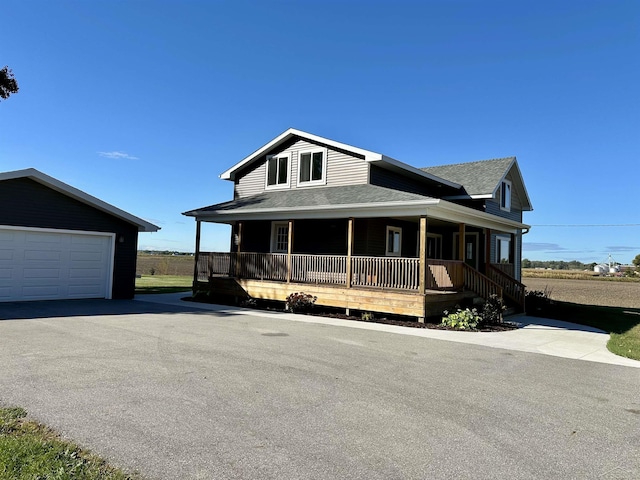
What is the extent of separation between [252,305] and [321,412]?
36.1ft

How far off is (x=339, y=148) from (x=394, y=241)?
4.30 m

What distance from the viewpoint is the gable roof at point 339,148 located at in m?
15.5

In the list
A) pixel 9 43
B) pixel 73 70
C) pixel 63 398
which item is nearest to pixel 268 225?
pixel 73 70

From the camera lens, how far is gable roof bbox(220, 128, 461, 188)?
15461 millimetres

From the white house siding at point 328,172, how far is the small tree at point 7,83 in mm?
9827

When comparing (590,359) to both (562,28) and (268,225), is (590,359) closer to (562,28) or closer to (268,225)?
(562,28)

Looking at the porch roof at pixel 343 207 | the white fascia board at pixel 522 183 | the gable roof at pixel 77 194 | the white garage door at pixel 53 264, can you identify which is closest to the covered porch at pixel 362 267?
the porch roof at pixel 343 207

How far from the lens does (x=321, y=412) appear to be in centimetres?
447

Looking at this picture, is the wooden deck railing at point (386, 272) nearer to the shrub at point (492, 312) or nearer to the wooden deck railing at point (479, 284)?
the shrub at point (492, 312)

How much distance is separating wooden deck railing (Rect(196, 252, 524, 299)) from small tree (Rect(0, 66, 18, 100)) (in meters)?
10.4

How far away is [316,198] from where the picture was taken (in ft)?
49.4

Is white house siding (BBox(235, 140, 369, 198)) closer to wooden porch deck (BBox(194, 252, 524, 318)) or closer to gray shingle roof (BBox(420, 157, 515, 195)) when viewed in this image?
wooden porch deck (BBox(194, 252, 524, 318))

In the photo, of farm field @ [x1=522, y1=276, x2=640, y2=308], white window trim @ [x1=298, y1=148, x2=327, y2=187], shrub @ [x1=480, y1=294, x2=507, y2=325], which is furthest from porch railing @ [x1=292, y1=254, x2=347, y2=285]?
farm field @ [x1=522, y1=276, x2=640, y2=308]

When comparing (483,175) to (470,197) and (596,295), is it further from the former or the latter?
(596,295)
